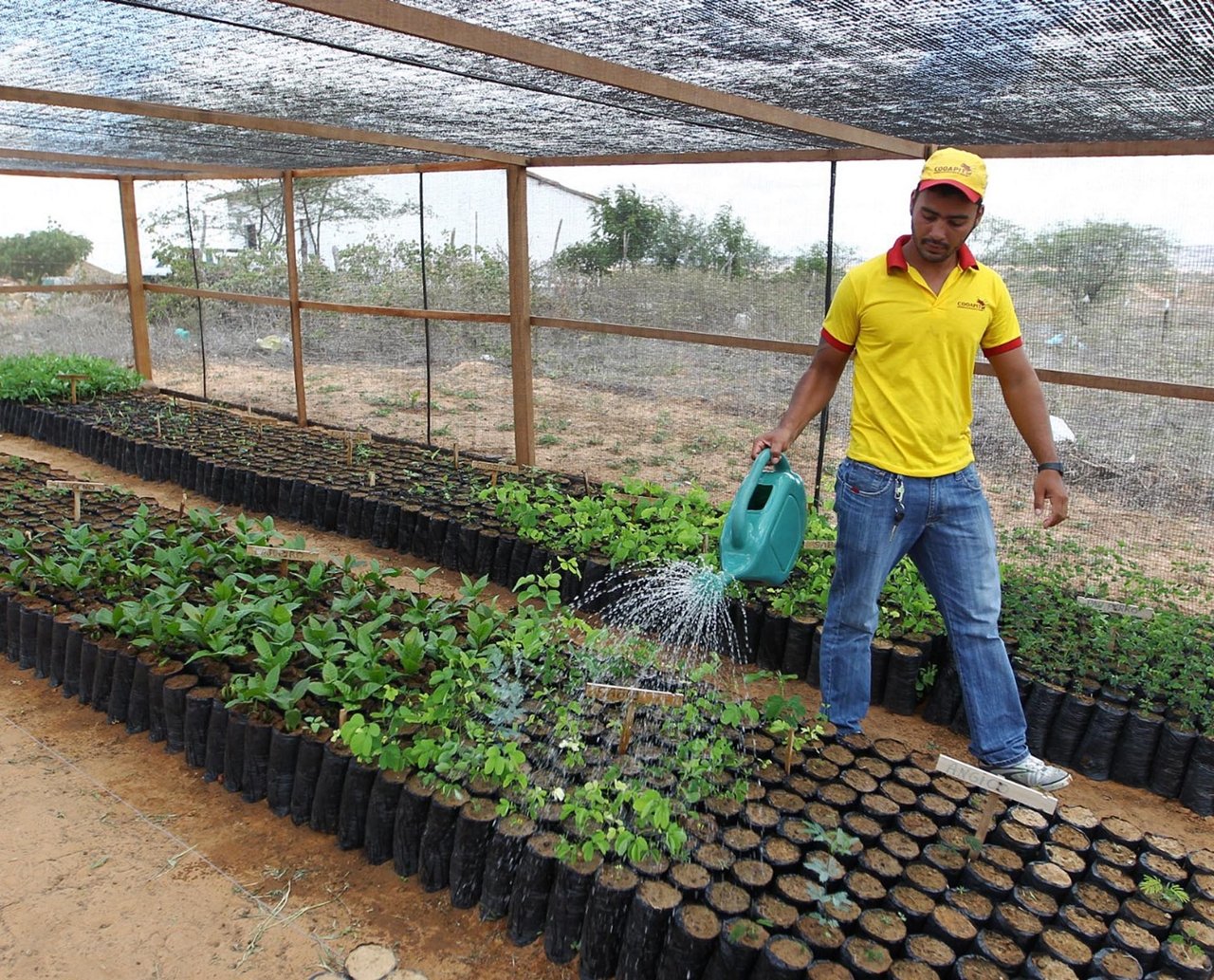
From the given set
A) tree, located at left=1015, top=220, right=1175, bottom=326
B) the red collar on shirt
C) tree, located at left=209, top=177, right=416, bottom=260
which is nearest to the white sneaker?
the red collar on shirt

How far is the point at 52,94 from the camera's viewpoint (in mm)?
3891

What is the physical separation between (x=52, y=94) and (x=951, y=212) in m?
3.82

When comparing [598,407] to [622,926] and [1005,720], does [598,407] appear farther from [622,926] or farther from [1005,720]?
[622,926]

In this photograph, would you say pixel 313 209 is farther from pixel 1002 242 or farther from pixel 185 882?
pixel 185 882

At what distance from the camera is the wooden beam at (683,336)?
16.3 feet

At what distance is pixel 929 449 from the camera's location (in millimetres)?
2600

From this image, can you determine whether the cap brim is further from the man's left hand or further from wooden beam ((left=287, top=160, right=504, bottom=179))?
wooden beam ((left=287, top=160, right=504, bottom=179))

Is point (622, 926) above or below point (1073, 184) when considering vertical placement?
below

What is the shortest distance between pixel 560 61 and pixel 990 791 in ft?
7.72

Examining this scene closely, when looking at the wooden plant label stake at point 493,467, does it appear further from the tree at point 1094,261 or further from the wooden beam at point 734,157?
the tree at point 1094,261

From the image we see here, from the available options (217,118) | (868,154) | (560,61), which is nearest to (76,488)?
(217,118)

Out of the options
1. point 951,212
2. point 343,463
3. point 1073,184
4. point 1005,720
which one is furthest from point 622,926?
point 343,463

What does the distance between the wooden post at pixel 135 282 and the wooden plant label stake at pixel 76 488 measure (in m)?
5.16

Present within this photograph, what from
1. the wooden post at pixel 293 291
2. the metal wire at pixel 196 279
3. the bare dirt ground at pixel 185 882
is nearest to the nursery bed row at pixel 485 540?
the bare dirt ground at pixel 185 882
